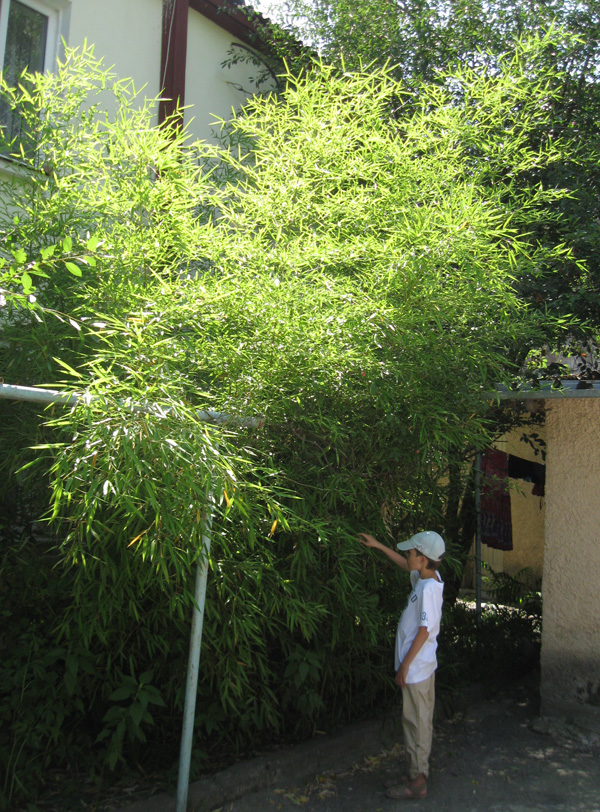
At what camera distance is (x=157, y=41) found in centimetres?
614

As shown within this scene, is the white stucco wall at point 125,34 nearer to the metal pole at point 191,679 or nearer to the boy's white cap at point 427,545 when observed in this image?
the boy's white cap at point 427,545

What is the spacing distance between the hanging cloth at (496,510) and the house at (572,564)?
1.39 m

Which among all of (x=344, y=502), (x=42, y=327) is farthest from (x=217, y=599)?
(x=42, y=327)

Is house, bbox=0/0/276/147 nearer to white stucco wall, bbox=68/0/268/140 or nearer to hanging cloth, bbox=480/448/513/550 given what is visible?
white stucco wall, bbox=68/0/268/140

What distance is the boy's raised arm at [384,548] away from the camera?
352 cm

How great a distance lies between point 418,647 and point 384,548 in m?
0.48

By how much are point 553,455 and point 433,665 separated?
183 centimetres

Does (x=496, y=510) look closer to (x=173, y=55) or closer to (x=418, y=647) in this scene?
(x=418, y=647)

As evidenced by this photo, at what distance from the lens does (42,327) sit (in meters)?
3.34

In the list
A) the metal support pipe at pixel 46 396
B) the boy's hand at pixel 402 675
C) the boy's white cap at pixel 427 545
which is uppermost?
the metal support pipe at pixel 46 396

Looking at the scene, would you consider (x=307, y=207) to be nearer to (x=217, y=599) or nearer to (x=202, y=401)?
(x=202, y=401)

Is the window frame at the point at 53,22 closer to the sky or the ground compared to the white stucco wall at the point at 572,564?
closer to the sky

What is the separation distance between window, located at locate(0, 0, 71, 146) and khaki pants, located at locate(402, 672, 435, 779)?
15.4 ft

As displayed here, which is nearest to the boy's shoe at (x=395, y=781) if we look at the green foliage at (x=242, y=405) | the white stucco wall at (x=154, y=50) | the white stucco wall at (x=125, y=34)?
the green foliage at (x=242, y=405)
